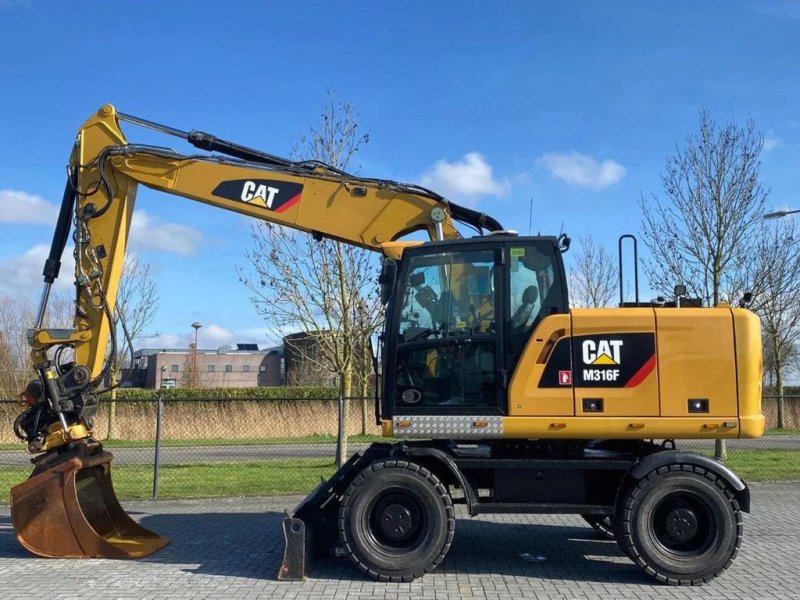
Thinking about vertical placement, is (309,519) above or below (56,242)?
below

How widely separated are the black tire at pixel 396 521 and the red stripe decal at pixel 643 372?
1.91 m

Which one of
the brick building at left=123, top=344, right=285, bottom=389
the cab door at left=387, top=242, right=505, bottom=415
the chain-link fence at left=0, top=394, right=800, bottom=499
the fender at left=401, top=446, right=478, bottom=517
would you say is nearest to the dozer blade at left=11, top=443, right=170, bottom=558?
the fender at left=401, top=446, right=478, bottom=517

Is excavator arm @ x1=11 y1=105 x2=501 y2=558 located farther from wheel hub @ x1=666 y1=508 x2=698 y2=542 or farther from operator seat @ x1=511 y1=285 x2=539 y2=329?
wheel hub @ x1=666 y1=508 x2=698 y2=542

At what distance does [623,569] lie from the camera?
6.98m

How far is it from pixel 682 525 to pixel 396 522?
2488 millimetres

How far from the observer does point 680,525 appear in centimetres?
661

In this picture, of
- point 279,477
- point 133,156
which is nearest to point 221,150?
point 133,156

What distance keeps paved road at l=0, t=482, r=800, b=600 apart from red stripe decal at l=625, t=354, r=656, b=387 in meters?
1.71

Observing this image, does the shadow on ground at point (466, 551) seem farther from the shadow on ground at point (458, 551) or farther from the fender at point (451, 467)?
the fender at point (451, 467)

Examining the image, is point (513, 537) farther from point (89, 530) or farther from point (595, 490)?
point (89, 530)

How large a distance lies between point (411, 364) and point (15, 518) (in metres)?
4.10

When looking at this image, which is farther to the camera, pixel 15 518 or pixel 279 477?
pixel 279 477

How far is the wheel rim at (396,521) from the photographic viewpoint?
6.70 meters

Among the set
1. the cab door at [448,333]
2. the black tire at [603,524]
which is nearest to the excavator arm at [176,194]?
the cab door at [448,333]
